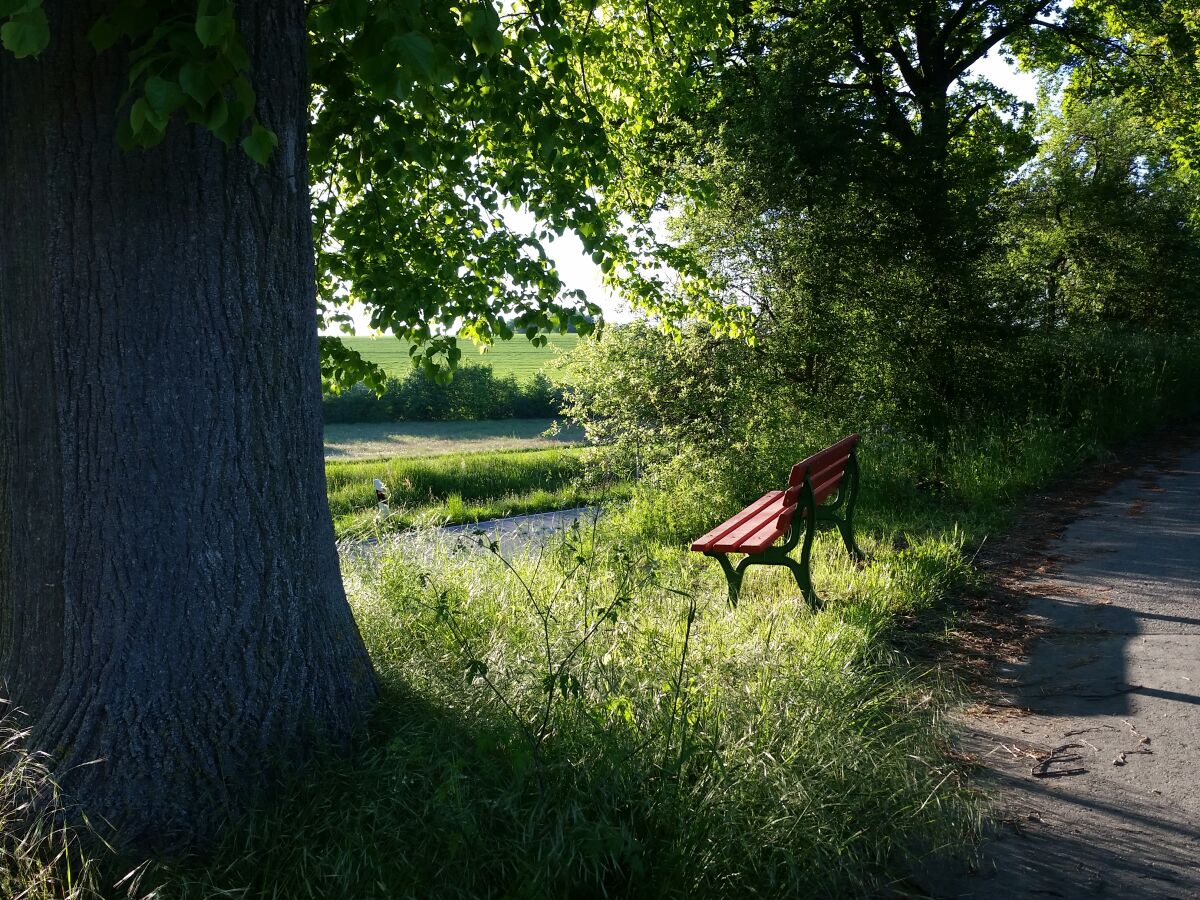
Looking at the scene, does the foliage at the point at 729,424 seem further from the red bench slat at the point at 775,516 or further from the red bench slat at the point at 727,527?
the red bench slat at the point at 775,516

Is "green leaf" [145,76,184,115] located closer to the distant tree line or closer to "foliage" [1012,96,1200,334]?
"foliage" [1012,96,1200,334]

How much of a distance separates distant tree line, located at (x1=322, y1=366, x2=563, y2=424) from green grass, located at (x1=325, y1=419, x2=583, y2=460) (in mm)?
683

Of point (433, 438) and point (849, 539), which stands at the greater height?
point (849, 539)

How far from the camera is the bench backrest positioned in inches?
252

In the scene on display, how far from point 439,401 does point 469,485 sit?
1883 cm

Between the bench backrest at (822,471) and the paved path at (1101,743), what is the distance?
1.59 m

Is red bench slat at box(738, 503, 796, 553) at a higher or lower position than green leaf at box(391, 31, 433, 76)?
lower

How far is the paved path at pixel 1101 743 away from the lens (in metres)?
3.49

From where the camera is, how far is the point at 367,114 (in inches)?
202

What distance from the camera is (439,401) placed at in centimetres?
3622

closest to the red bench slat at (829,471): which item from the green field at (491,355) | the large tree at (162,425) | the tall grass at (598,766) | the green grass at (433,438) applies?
the tall grass at (598,766)

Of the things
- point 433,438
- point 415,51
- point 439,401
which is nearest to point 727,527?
point 415,51

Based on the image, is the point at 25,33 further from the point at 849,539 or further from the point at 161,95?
the point at 849,539

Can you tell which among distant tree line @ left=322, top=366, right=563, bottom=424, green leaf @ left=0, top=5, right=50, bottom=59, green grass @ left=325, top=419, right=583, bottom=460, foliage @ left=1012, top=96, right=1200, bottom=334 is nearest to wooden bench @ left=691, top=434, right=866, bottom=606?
green leaf @ left=0, top=5, right=50, bottom=59
